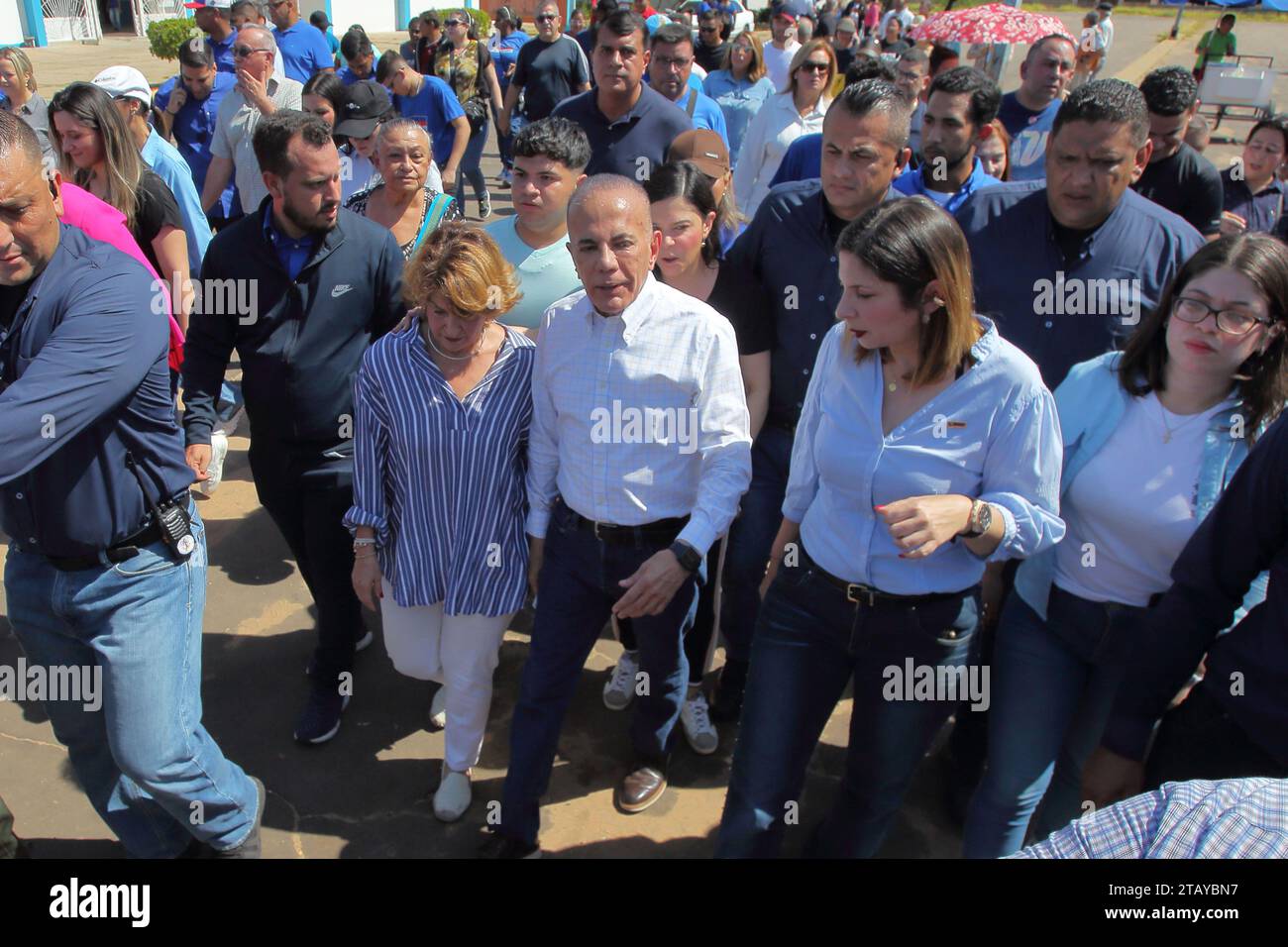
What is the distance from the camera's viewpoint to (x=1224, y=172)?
588 centimetres

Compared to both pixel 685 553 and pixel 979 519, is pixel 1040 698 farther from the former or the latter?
pixel 685 553

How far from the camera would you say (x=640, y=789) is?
3.19m

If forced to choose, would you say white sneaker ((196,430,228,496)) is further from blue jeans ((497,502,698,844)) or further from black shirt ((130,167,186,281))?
blue jeans ((497,502,698,844))

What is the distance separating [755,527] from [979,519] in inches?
48.8

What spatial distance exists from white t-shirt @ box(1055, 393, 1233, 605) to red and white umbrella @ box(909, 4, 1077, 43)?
19.9ft

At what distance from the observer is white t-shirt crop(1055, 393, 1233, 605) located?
227 centimetres

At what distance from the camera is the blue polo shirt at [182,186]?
4.67 meters

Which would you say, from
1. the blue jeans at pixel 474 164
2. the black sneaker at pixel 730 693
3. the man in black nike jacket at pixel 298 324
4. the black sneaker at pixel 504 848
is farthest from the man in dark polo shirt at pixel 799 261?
the blue jeans at pixel 474 164

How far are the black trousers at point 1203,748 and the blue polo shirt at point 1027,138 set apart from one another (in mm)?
4173

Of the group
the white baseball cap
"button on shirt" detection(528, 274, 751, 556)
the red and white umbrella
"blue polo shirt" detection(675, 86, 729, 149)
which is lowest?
"button on shirt" detection(528, 274, 751, 556)

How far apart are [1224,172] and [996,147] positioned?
2091mm

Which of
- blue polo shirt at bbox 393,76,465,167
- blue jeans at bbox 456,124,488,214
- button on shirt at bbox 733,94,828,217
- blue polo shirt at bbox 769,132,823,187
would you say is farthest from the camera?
blue jeans at bbox 456,124,488,214

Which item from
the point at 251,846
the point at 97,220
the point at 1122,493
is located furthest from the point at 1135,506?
the point at 97,220

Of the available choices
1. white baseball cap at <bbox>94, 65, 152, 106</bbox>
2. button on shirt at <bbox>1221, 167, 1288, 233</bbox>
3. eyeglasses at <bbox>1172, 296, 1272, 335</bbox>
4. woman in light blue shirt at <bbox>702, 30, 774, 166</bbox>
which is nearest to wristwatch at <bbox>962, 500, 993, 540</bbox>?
eyeglasses at <bbox>1172, 296, 1272, 335</bbox>
